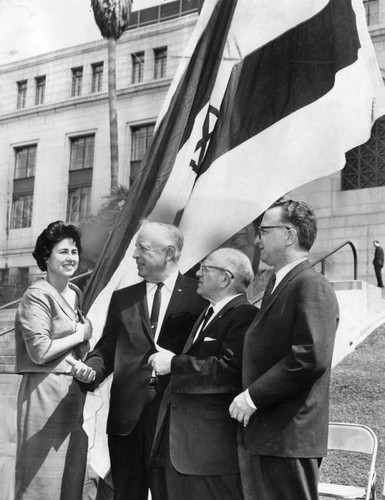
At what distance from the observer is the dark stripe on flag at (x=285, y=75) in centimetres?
340

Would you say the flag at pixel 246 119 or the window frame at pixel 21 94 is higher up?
the window frame at pixel 21 94

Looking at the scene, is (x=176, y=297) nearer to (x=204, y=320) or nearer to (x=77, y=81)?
(x=204, y=320)

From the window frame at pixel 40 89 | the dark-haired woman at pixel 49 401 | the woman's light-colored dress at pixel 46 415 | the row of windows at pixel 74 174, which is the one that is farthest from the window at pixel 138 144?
the woman's light-colored dress at pixel 46 415

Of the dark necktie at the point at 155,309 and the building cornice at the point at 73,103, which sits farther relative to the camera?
the building cornice at the point at 73,103

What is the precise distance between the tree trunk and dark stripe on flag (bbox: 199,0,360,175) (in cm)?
300

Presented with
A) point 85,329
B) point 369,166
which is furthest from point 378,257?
point 85,329

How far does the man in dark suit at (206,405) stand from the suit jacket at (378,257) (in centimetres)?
531

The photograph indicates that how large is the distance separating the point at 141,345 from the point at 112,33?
4221 mm

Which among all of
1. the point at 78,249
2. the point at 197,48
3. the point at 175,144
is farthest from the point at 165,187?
the point at 197,48

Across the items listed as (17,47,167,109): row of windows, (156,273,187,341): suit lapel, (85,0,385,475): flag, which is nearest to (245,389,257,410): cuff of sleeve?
(156,273,187,341): suit lapel

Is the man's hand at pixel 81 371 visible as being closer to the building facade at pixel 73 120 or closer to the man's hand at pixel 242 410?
the man's hand at pixel 242 410

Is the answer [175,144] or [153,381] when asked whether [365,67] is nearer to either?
[175,144]

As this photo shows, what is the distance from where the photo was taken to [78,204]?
6.31 meters

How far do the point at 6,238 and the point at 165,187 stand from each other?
3.14m
